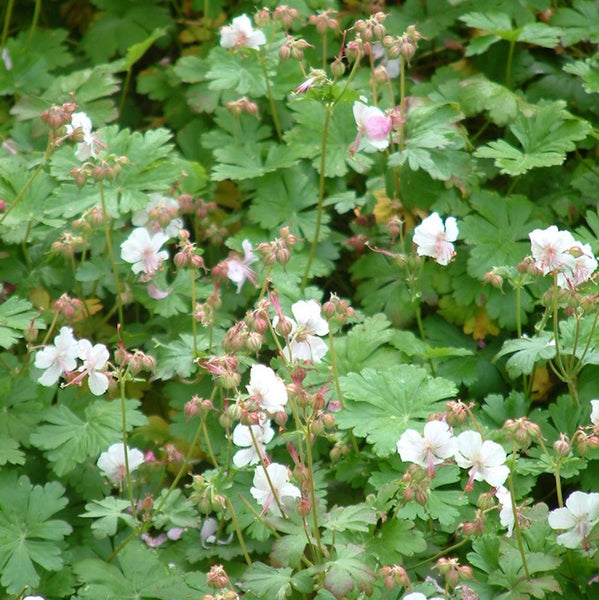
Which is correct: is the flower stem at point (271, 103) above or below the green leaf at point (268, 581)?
above

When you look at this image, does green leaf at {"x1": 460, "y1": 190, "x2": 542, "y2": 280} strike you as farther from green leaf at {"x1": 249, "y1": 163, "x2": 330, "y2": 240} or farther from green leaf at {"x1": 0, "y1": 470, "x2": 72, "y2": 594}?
green leaf at {"x1": 0, "y1": 470, "x2": 72, "y2": 594}

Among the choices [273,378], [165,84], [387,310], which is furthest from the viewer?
[165,84]

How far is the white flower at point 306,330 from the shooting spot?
2100 millimetres

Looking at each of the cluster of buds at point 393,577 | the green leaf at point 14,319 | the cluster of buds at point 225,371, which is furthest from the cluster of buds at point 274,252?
the cluster of buds at point 393,577

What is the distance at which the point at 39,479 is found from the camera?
2.58 meters

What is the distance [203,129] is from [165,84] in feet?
1.11

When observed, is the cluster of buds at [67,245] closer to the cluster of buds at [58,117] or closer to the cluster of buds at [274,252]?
the cluster of buds at [58,117]

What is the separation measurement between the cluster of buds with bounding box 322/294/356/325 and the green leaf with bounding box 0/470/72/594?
855 millimetres

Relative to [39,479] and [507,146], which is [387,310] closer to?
[507,146]

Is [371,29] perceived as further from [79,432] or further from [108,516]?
[108,516]

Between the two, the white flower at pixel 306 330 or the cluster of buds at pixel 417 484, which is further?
the white flower at pixel 306 330

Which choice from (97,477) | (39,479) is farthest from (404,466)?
(39,479)

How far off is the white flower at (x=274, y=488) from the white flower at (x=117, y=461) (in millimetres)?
447

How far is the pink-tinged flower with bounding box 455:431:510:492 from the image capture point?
1.93m
